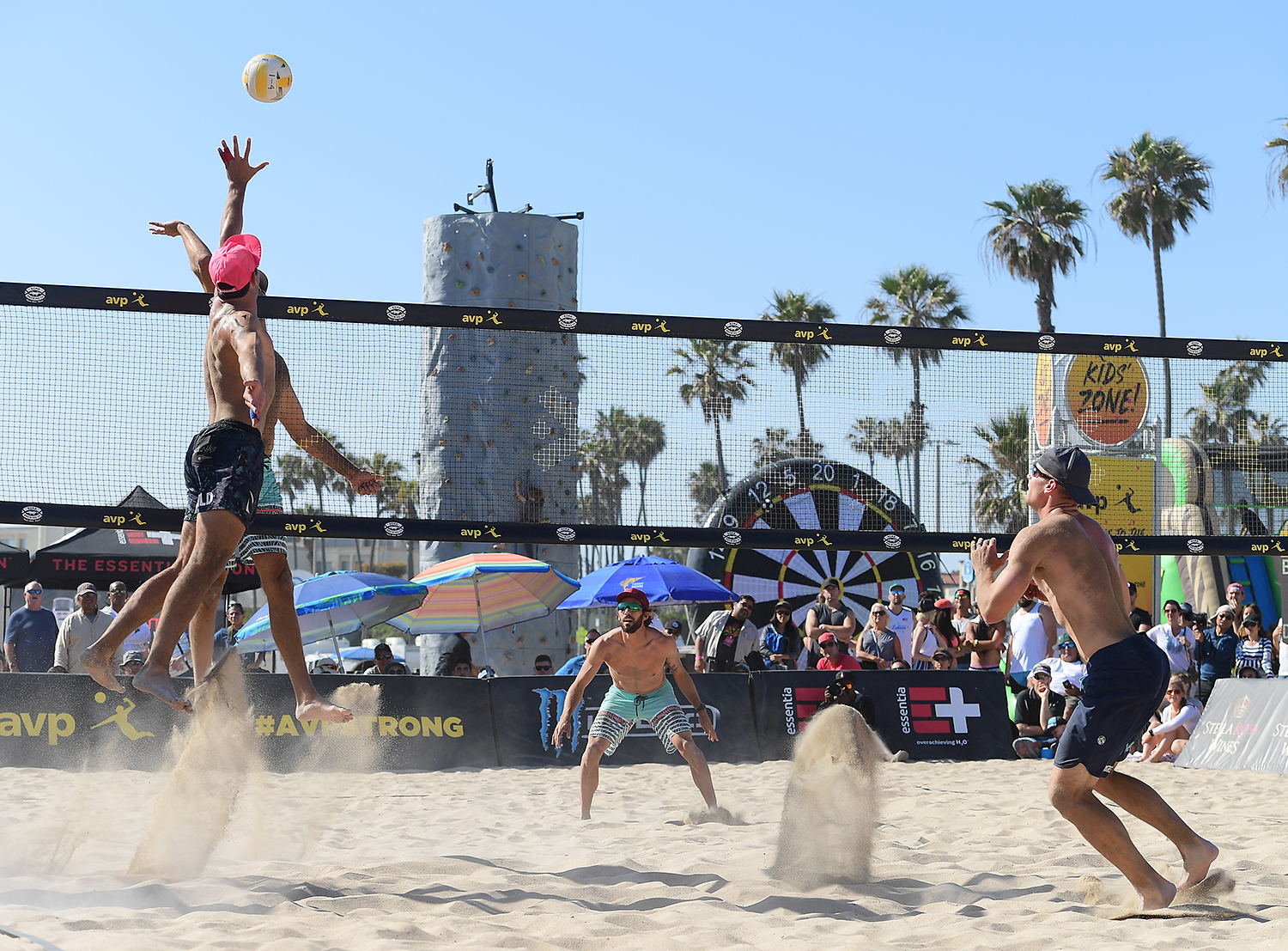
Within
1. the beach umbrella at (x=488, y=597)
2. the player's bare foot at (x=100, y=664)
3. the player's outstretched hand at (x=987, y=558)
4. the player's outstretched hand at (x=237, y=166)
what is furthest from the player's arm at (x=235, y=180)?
the beach umbrella at (x=488, y=597)

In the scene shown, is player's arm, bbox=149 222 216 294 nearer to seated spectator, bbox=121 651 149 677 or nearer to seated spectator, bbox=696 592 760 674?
seated spectator, bbox=121 651 149 677

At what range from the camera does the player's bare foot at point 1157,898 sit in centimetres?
427

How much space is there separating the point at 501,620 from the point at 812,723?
28.7 feet

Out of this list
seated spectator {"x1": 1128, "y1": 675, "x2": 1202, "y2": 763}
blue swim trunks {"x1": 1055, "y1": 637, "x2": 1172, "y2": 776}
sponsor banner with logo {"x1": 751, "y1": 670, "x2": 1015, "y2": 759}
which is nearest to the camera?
blue swim trunks {"x1": 1055, "y1": 637, "x2": 1172, "y2": 776}

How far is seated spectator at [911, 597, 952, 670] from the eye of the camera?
11.5m

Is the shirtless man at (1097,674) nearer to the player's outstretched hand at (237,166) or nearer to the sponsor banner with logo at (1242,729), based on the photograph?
the player's outstretched hand at (237,166)


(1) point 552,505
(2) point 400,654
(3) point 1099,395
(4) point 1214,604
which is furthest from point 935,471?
(2) point 400,654

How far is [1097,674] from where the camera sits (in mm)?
4227

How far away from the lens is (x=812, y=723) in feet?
17.6

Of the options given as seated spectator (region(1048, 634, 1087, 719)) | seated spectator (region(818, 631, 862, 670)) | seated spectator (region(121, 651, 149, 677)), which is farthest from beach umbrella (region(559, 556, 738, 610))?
seated spectator (region(121, 651, 149, 677))

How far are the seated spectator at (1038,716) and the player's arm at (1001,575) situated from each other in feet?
21.6

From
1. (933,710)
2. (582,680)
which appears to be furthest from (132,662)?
(933,710)

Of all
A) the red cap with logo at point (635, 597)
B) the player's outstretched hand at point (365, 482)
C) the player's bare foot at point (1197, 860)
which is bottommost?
the player's bare foot at point (1197, 860)

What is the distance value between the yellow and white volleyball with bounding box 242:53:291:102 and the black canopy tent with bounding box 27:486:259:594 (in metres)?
7.84
